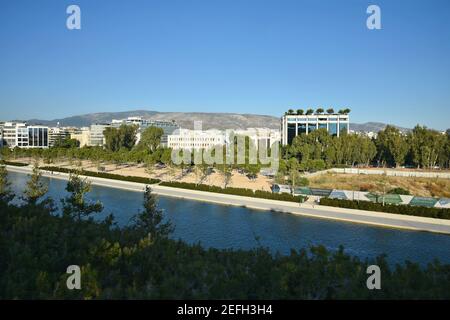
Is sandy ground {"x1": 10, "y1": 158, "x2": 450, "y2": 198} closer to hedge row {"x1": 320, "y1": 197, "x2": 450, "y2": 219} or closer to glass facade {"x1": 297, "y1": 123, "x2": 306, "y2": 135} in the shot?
hedge row {"x1": 320, "y1": 197, "x2": 450, "y2": 219}

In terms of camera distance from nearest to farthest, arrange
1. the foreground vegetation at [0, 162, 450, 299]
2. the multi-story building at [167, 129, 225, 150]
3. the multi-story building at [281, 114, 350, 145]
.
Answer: the foreground vegetation at [0, 162, 450, 299], the multi-story building at [281, 114, 350, 145], the multi-story building at [167, 129, 225, 150]

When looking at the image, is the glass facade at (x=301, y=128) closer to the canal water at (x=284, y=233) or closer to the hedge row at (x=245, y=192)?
the hedge row at (x=245, y=192)

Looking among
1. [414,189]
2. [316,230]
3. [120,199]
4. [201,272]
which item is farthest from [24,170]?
[201,272]

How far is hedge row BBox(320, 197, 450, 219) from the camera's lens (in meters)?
22.0

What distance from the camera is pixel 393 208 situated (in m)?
23.3

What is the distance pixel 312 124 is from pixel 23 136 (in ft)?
242

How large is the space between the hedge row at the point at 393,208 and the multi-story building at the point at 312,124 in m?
42.5

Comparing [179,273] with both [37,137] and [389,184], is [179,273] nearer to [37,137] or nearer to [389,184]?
[389,184]

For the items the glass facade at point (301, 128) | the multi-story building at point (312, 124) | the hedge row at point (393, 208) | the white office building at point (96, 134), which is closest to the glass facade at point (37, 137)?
the white office building at point (96, 134)

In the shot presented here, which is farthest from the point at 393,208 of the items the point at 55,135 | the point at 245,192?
the point at 55,135

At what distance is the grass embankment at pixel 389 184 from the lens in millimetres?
34062

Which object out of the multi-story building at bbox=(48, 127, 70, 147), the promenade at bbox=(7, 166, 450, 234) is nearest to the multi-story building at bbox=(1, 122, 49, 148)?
the multi-story building at bbox=(48, 127, 70, 147)

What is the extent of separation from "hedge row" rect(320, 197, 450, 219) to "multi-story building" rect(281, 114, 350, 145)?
42531 mm
